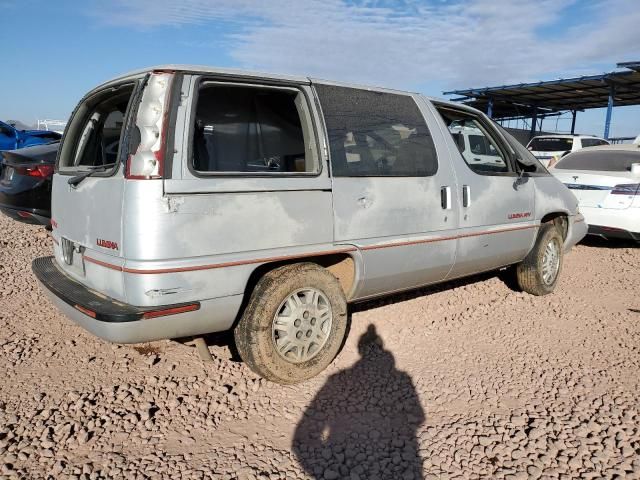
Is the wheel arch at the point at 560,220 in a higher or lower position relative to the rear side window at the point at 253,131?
lower

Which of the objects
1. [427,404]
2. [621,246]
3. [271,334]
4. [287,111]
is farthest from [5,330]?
[621,246]

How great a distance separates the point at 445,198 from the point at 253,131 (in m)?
1.58

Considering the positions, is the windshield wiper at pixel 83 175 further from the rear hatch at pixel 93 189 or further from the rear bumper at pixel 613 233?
the rear bumper at pixel 613 233

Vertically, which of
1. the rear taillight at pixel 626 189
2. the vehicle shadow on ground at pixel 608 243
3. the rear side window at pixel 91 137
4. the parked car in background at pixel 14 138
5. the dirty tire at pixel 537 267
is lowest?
the vehicle shadow on ground at pixel 608 243

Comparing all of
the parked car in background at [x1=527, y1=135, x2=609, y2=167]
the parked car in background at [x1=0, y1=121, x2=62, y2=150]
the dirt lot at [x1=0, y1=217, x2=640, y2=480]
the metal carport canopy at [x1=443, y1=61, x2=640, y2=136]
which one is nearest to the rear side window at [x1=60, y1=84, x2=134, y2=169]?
the dirt lot at [x1=0, y1=217, x2=640, y2=480]

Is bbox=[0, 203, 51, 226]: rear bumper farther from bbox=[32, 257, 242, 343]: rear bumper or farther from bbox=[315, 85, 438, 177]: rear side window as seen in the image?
bbox=[315, 85, 438, 177]: rear side window

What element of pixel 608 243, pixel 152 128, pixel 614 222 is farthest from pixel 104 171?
pixel 608 243

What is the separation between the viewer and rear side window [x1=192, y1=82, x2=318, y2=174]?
122 inches

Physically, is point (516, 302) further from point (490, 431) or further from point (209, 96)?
point (209, 96)

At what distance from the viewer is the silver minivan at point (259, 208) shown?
2590 mm

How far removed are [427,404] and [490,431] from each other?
42 cm

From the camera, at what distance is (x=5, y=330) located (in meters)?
3.99

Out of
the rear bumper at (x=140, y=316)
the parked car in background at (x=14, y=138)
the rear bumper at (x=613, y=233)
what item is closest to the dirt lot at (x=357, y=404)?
the rear bumper at (x=140, y=316)

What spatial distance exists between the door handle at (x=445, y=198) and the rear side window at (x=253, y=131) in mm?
1212
